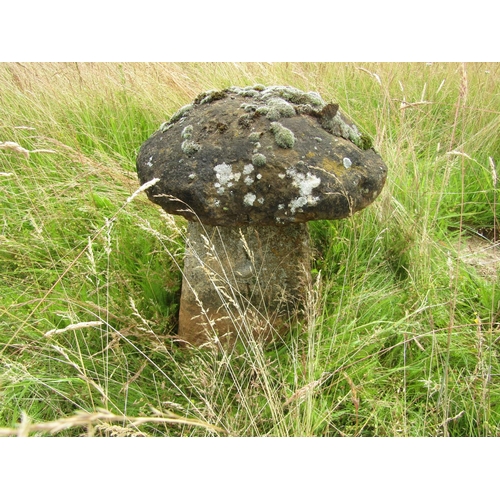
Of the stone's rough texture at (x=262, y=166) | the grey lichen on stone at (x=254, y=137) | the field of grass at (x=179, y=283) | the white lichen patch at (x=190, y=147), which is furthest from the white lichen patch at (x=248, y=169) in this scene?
the field of grass at (x=179, y=283)

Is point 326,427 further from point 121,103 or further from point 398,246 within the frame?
point 121,103

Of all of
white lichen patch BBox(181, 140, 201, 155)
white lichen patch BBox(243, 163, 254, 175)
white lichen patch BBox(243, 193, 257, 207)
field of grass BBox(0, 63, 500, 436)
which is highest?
white lichen patch BBox(181, 140, 201, 155)

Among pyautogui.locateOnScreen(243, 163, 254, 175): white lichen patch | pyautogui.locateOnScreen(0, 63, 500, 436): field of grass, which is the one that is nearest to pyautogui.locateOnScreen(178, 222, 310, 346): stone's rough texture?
pyautogui.locateOnScreen(0, 63, 500, 436): field of grass

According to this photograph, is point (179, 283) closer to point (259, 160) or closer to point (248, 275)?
point (248, 275)

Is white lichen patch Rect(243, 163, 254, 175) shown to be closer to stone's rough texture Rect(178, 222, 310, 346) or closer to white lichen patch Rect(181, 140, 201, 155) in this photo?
white lichen patch Rect(181, 140, 201, 155)

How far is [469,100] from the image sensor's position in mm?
4898

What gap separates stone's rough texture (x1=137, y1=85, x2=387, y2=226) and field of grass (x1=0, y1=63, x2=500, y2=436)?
0.73ft

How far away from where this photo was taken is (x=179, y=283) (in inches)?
120

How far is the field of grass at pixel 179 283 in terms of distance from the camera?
7.13 feet

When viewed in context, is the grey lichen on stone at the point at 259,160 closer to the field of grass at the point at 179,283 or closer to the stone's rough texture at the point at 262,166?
the stone's rough texture at the point at 262,166

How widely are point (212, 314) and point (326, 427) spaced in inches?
35.9

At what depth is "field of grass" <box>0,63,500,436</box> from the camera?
2174mm

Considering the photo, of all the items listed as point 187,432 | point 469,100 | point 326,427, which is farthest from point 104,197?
point 469,100

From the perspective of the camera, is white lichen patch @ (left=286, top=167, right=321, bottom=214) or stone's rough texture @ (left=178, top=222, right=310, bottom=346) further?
stone's rough texture @ (left=178, top=222, right=310, bottom=346)
